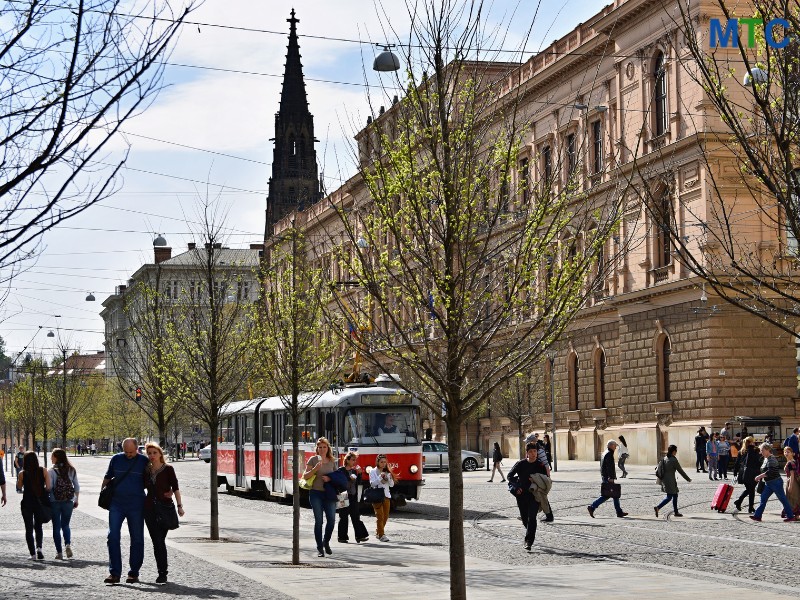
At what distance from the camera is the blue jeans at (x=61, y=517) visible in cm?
2069

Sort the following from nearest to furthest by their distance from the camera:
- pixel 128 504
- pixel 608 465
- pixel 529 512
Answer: pixel 128 504, pixel 529 512, pixel 608 465

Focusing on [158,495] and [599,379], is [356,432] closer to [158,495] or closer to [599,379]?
[158,495]

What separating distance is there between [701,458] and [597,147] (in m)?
15.4

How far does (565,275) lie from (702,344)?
1418 inches

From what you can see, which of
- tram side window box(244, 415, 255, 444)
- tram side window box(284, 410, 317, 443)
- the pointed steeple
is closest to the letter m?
tram side window box(284, 410, 317, 443)

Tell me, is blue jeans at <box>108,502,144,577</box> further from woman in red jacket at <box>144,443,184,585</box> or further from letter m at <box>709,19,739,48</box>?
letter m at <box>709,19,739,48</box>

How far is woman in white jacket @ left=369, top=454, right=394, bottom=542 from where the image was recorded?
2492 centimetres

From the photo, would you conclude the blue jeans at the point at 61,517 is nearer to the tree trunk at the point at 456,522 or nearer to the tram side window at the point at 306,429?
the tree trunk at the point at 456,522

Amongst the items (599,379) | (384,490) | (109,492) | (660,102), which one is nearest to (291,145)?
(599,379)

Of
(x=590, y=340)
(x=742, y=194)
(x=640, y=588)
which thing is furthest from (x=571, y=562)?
(x=590, y=340)

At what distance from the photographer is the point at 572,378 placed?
61.4m

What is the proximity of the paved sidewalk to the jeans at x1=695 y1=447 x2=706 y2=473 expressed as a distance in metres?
23.8

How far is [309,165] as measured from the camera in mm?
142500

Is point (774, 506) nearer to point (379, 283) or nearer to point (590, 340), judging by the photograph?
point (379, 283)
